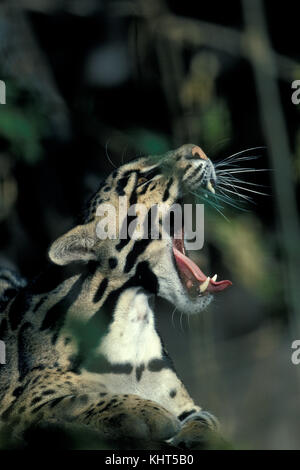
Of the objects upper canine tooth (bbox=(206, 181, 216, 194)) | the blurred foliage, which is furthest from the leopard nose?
the blurred foliage

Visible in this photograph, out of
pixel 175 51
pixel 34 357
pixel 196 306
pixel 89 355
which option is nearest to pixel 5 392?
pixel 34 357

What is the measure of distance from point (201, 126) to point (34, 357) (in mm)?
2490

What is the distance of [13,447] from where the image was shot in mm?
3910

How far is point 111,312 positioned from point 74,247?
1.09ft

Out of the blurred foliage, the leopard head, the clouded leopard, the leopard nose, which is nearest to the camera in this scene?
the clouded leopard

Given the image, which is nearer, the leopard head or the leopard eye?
the leopard head

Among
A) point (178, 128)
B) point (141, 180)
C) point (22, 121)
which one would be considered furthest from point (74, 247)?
point (178, 128)

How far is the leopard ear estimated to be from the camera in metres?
4.09

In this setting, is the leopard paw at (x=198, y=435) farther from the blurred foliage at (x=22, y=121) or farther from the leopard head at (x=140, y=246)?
the blurred foliage at (x=22, y=121)

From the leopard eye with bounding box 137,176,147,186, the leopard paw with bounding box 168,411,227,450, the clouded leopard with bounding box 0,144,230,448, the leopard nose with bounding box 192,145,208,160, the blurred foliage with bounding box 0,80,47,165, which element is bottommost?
the leopard paw with bounding box 168,411,227,450

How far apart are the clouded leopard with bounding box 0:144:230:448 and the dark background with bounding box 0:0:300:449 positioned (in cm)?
134

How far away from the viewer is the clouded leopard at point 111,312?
13.2 feet

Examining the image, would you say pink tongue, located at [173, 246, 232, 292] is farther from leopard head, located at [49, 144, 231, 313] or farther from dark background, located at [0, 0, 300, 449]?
dark background, located at [0, 0, 300, 449]

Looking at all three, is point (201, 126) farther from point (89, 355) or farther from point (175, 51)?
point (89, 355)
